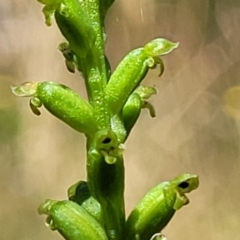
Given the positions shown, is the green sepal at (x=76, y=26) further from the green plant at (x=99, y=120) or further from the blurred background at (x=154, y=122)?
the blurred background at (x=154, y=122)

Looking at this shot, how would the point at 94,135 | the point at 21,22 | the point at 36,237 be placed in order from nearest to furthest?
the point at 94,135 → the point at 36,237 → the point at 21,22

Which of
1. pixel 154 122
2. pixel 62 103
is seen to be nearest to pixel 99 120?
pixel 62 103

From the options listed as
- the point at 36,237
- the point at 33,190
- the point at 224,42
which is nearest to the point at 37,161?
the point at 33,190

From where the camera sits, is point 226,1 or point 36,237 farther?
point 226,1

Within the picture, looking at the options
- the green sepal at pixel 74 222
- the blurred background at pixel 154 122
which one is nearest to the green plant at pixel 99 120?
the green sepal at pixel 74 222

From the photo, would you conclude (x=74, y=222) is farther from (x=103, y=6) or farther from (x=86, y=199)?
(x=103, y=6)

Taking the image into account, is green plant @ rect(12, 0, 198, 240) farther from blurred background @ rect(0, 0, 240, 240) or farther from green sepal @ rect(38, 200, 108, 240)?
blurred background @ rect(0, 0, 240, 240)

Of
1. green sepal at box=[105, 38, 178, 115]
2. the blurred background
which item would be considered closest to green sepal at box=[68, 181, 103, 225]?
green sepal at box=[105, 38, 178, 115]

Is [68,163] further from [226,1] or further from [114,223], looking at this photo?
[114,223]
